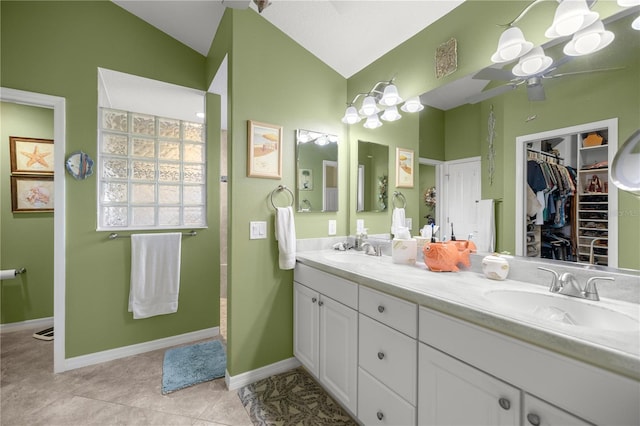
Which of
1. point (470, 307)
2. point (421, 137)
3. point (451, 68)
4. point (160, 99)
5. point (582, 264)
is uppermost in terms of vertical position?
point (160, 99)

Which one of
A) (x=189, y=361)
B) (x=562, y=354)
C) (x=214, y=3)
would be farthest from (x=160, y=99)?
(x=562, y=354)

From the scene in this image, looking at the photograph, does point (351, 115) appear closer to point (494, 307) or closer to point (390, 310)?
point (390, 310)

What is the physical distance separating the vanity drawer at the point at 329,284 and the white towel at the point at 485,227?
28.5 inches

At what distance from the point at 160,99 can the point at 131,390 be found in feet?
8.14

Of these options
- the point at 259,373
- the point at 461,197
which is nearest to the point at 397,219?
the point at 461,197

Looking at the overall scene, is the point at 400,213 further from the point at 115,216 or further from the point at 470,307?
the point at 115,216

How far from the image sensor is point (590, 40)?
1.07 metres

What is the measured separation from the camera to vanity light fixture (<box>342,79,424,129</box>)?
1.84m

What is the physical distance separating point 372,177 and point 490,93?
0.98m

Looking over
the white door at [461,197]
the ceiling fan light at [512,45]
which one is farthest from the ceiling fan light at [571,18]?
the white door at [461,197]

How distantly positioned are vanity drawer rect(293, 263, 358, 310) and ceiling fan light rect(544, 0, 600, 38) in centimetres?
139

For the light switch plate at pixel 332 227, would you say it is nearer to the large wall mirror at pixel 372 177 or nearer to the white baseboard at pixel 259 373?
the large wall mirror at pixel 372 177

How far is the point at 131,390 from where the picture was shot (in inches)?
72.4

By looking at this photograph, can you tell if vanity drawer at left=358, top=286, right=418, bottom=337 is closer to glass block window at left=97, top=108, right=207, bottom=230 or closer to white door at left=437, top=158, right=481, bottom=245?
white door at left=437, top=158, right=481, bottom=245
